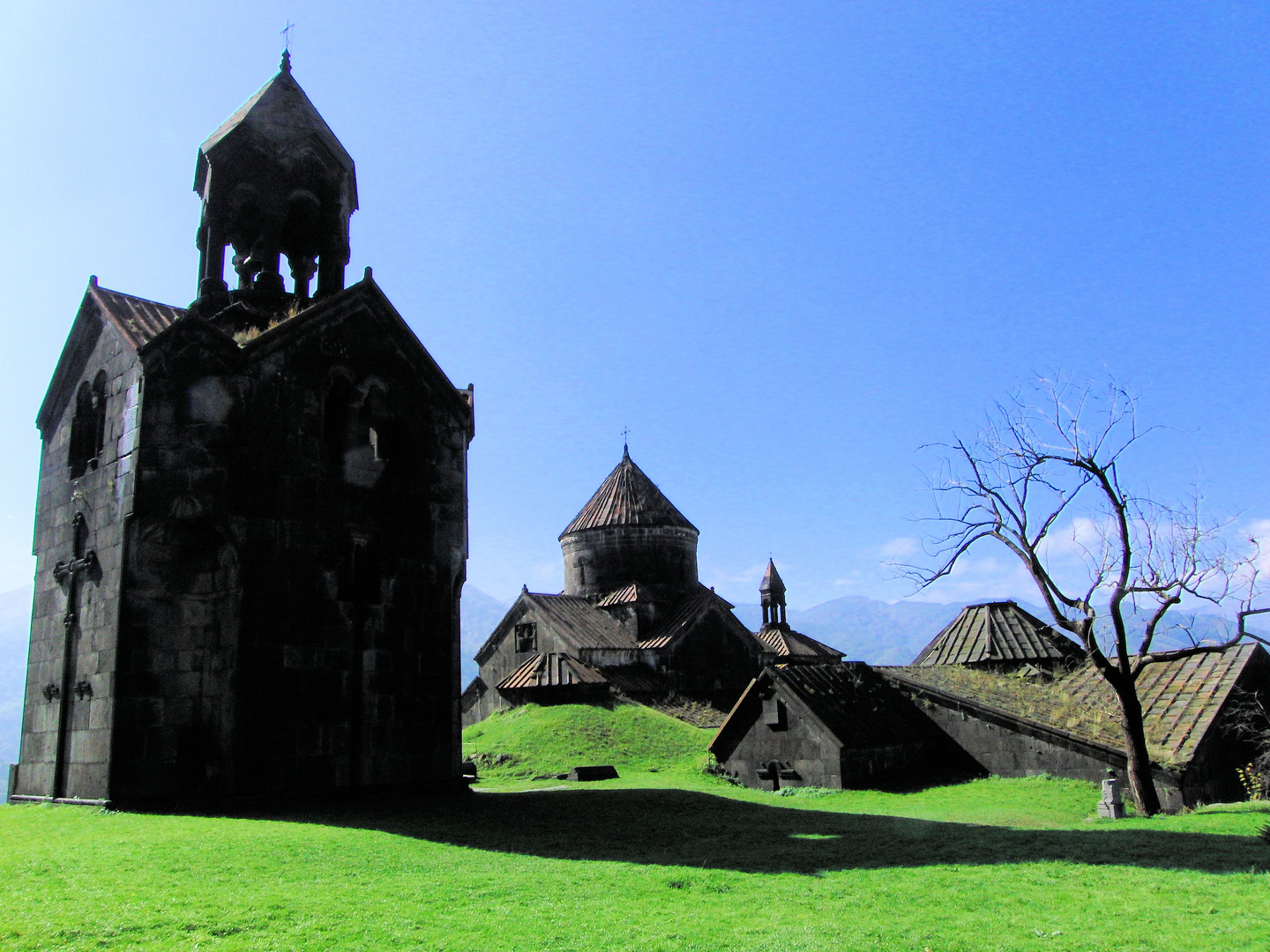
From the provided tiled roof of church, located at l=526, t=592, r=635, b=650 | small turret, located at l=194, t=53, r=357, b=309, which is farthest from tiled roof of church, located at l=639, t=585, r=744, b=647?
small turret, located at l=194, t=53, r=357, b=309

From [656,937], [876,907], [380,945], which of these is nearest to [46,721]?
[380,945]

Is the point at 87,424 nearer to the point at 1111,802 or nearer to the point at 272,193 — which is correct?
the point at 272,193

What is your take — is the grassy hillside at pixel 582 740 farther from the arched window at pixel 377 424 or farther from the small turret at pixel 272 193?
the small turret at pixel 272 193

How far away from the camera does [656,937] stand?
6.34 metres

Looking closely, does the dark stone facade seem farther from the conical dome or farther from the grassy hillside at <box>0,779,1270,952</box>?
the grassy hillside at <box>0,779,1270,952</box>

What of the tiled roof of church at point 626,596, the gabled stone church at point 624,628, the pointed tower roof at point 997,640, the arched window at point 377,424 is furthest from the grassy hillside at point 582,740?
the arched window at point 377,424

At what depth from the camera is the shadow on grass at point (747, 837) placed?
9.16 metres

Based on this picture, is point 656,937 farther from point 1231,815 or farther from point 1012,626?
point 1012,626

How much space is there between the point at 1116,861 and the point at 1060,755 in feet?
25.7

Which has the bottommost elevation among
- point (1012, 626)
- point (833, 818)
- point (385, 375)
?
point (833, 818)

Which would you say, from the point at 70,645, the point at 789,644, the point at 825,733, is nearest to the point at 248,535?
the point at 70,645

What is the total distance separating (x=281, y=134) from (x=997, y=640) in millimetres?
19715

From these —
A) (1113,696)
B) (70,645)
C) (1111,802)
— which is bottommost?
(1111,802)

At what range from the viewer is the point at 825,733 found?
16.7 metres
